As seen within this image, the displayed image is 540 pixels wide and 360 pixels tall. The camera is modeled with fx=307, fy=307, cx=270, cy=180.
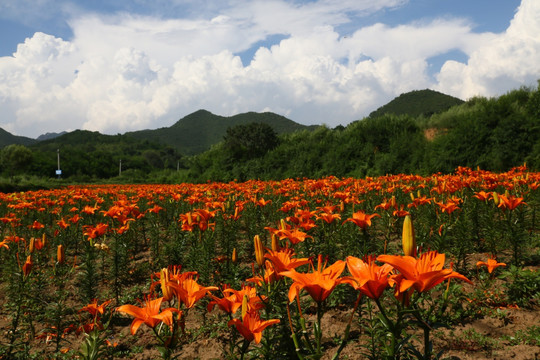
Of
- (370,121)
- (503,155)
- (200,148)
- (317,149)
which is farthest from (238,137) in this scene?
(200,148)

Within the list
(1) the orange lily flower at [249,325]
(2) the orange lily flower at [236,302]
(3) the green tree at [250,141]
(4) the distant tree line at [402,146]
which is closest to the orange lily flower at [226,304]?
(2) the orange lily flower at [236,302]

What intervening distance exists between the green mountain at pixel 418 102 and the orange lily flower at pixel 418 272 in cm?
5057

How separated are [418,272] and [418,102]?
194 feet

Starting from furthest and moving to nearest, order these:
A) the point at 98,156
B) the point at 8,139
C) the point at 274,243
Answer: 1. the point at 8,139
2. the point at 98,156
3. the point at 274,243

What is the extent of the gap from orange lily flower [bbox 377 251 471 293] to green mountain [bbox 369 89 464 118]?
50572 millimetres

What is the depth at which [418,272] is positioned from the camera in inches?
39.9

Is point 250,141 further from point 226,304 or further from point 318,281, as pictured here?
point 318,281

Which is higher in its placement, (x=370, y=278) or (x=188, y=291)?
(x=370, y=278)

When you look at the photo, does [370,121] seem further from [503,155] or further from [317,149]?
[503,155]

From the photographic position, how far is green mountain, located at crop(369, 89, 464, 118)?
48844 millimetres

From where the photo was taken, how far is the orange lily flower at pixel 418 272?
0.95m

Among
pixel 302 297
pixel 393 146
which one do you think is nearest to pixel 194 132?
pixel 393 146

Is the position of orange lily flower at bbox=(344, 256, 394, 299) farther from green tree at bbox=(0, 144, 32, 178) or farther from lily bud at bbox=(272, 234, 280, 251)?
green tree at bbox=(0, 144, 32, 178)

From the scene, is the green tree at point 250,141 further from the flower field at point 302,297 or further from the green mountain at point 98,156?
the green mountain at point 98,156
